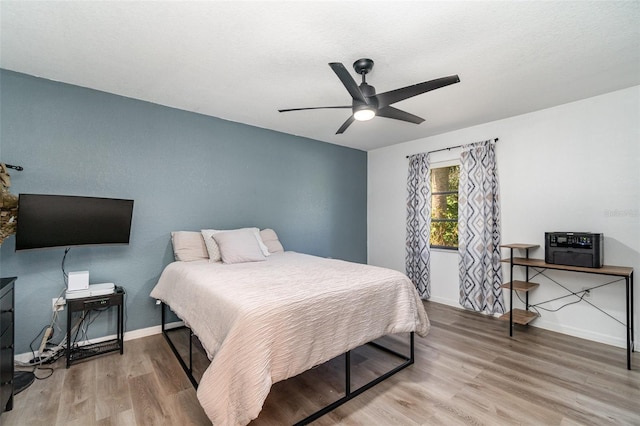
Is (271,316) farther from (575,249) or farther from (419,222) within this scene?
(419,222)

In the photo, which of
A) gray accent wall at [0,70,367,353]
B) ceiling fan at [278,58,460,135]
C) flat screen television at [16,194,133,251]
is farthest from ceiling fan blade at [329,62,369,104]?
flat screen television at [16,194,133,251]

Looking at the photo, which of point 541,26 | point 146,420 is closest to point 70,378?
point 146,420

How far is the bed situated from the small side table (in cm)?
36

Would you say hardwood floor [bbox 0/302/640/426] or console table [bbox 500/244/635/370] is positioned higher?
console table [bbox 500/244/635/370]

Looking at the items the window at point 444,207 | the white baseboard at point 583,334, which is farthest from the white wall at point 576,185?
the window at point 444,207

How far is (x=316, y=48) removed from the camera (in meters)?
2.14

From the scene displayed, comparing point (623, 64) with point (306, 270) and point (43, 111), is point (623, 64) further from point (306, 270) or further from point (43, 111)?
point (43, 111)

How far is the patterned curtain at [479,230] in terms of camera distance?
12.2ft

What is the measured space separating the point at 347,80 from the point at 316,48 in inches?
16.7

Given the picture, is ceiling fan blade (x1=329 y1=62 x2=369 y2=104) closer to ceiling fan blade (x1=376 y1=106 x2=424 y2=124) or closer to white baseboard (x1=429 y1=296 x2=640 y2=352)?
ceiling fan blade (x1=376 y1=106 x2=424 y2=124)

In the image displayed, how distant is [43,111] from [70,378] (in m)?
2.35

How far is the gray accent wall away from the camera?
2568mm

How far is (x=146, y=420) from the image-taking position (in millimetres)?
1810

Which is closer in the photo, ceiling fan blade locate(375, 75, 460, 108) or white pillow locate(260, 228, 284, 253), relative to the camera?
ceiling fan blade locate(375, 75, 460, 108)
